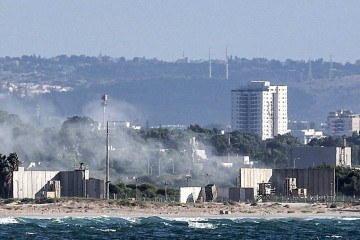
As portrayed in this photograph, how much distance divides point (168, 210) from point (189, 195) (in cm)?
924

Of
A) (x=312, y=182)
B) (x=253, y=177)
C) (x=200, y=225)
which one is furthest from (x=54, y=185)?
(x=200, y=225)

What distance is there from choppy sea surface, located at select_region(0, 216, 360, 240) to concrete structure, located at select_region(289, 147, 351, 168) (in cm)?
5366

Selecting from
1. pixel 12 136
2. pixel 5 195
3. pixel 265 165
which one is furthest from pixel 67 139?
pixel 5 195

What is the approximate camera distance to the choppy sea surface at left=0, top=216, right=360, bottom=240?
3219 inches

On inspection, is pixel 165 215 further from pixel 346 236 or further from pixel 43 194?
pixel 346 236

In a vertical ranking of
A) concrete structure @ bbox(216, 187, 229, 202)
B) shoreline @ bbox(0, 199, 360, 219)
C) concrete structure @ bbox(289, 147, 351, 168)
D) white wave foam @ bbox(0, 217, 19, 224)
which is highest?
concrete structure @ bbox(289, 147, 351, 168)

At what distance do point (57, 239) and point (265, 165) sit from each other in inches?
4593

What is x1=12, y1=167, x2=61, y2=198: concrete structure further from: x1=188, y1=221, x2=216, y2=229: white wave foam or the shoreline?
x1=188, y1=221, x2=216, y2=229: white wave foam

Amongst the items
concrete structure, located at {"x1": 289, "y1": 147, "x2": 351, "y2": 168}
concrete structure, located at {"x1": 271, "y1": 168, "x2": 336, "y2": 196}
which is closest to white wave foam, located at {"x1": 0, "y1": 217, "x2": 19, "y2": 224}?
concrete structure, located at {"x1": 271, "y1": 168, "x2": 336, "y2": 196}

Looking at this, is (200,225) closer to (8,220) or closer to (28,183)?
(8,220)

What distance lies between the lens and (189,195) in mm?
113438

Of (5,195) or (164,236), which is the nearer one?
(164,236)

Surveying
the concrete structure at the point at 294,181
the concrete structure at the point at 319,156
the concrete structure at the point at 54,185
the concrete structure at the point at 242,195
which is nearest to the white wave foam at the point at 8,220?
the concrete structure at the point at 54,185

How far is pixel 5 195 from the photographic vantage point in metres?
115
